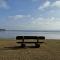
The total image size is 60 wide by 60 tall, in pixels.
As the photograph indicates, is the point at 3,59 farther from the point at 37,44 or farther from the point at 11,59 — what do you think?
the point at 37,44

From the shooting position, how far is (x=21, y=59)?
30.1 feet

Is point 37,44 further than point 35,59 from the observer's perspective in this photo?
Yes

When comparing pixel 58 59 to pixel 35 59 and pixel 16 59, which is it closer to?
pixel 35 59

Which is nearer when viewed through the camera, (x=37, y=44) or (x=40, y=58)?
(x=40, y=58)

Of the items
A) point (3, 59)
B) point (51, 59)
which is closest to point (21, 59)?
point (3, 59)

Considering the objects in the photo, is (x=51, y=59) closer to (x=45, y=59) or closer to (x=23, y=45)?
(x=45, y=59)

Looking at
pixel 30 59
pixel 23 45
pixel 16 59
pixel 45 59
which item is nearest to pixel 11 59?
pixel 16 59

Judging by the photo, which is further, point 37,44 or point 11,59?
point 37,44

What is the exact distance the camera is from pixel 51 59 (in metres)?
9.25

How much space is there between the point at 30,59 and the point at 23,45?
5.83 m

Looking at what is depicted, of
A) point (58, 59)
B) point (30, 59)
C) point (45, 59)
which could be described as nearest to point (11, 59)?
point (30, 59)

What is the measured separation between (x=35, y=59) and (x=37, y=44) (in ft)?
19.0

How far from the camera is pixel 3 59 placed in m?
9.10

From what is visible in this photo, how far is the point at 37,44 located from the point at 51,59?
584cm
